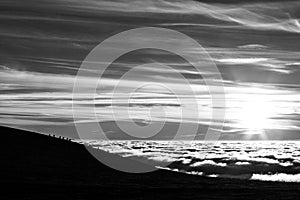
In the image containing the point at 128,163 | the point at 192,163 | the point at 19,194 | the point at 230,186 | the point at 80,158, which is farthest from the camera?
the point at 192,163

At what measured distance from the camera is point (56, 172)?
6216 cm

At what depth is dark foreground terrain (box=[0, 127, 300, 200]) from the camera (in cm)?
4821

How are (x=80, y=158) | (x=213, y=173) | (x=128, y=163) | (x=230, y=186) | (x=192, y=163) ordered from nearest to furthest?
(x=230, y=186), (x=80, y=158), (x=128, y=163), (x=213, y=173), (x=192, y=163)

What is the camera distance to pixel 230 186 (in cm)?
6034

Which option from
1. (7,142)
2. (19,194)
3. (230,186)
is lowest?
(19,194)

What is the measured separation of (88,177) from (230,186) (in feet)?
56.1

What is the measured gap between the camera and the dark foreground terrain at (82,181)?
4821 cm

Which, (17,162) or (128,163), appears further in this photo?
(128,163)

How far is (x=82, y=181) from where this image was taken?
56.8 m

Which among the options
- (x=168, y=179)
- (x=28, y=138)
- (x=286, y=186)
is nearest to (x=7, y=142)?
(x=28, y=138)

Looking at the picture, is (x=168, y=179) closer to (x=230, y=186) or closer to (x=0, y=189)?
(x=230, y=186)

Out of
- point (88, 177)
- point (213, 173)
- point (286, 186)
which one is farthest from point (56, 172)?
point (213, 173)

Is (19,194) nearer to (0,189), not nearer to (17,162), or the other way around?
(0,189)

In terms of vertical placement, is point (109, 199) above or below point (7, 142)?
below
